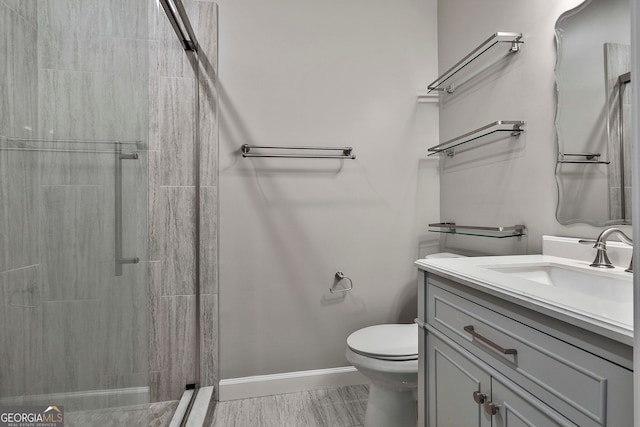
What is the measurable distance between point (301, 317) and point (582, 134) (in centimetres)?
A: 156

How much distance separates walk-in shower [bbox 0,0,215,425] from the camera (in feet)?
1.88

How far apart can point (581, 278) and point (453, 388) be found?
20.3 inches

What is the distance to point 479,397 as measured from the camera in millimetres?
821

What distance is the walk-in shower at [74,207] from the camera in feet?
1.88

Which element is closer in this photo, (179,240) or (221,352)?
(179,240)

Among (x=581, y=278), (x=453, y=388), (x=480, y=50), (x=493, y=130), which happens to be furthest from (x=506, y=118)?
(x=453, y=388)

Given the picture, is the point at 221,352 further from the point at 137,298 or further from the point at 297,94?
the point at 297,94

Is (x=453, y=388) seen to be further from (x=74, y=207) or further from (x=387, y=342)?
(x=74, y=207)

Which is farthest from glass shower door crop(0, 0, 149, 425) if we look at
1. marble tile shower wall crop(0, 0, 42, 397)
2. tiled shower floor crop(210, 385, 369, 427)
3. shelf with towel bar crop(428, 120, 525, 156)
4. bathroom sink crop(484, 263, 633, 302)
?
shelf with towel bar crop(428, 120, 525, 156)

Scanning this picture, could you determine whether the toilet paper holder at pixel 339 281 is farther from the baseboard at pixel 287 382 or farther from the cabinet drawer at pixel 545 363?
the cabinet drawer at pixel 545 363

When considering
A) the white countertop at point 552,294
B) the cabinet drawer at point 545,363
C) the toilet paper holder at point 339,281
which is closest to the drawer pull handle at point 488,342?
the cabinet drawer at point 545,363

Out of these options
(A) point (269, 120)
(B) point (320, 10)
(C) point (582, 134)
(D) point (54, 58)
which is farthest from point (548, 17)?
(D) point (54, 58)

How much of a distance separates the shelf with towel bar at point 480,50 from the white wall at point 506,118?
0.13 ft

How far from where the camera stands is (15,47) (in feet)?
1.87
